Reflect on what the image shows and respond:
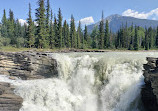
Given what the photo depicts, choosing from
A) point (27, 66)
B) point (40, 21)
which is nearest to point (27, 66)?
point (27, 66)

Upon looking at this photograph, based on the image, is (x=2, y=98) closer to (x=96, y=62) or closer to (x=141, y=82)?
(x=96, y=62)

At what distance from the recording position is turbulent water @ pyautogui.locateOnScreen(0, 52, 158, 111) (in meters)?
10.3

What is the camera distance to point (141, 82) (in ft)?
35.0

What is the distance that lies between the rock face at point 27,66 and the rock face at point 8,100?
3068 mm

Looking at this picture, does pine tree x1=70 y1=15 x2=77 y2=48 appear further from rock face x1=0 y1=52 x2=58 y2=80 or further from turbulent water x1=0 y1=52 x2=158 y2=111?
turbulent water x1=0 y1=52 x2=158 y2=111

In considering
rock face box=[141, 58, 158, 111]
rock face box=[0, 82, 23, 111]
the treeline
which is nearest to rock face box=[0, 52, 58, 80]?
rock face box=[0, 82, 23, 111]

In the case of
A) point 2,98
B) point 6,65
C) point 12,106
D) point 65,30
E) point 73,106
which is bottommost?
point 73,106

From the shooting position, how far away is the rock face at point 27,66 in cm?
1391

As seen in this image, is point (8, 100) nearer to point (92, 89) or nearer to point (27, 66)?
point (27, 66)

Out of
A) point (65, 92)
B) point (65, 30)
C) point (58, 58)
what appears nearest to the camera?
point (65, 92)

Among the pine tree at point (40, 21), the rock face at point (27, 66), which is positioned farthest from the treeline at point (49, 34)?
the rock face at point (27, 66)

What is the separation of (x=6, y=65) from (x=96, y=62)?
988 centimetres

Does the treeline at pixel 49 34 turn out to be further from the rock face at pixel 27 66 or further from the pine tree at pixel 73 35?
the rock face at pixel 27 66

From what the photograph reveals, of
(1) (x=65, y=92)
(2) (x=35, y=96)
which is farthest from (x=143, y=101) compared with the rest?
(2) (x=35, y=96)
